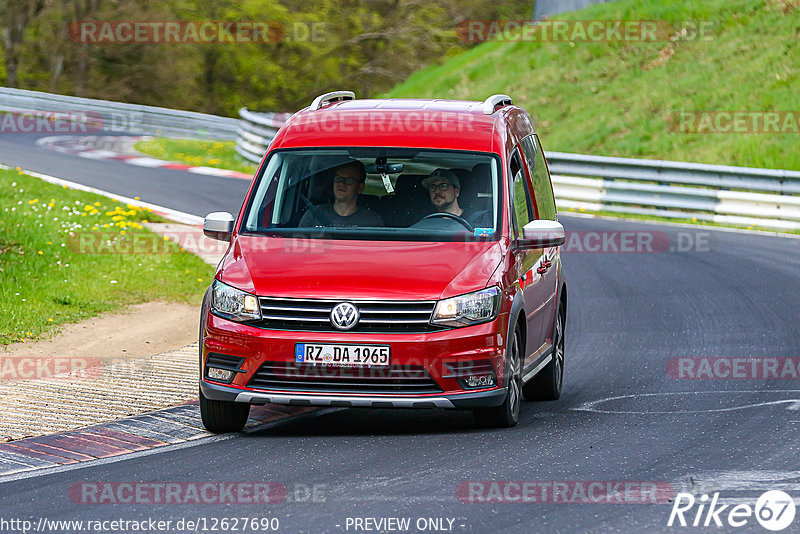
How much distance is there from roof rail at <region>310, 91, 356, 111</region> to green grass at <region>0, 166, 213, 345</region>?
11.8 ft

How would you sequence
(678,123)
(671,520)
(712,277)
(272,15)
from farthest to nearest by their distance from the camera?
1. (272,15)
2. (678,123)
3. (712,277)
4. (671,520)

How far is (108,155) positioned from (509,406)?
23800 mm

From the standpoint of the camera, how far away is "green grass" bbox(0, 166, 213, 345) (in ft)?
43.5

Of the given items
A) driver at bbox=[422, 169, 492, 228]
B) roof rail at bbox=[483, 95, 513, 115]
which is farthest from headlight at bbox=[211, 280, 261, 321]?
roof rail at bbox=[483, 95, 513, 115]

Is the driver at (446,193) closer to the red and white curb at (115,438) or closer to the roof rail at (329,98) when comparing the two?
the roof rail at (329,98)

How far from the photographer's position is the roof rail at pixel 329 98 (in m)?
10.1

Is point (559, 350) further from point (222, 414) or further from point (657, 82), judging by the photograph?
point (657, 82)

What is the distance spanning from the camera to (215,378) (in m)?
8.28

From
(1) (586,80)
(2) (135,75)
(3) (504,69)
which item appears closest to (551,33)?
(3) (504,69)

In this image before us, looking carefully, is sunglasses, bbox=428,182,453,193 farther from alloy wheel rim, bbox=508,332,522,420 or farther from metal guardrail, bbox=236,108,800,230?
metal guardrail, bbox=236,108,800,230

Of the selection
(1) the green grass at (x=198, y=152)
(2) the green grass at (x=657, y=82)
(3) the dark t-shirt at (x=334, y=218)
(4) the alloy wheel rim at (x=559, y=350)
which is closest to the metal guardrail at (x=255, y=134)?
(1) the green grass at (x=198, y=152)

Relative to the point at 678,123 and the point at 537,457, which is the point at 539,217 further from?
the point at 678,123

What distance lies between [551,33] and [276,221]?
32.6m

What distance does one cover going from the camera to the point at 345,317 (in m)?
7.98
